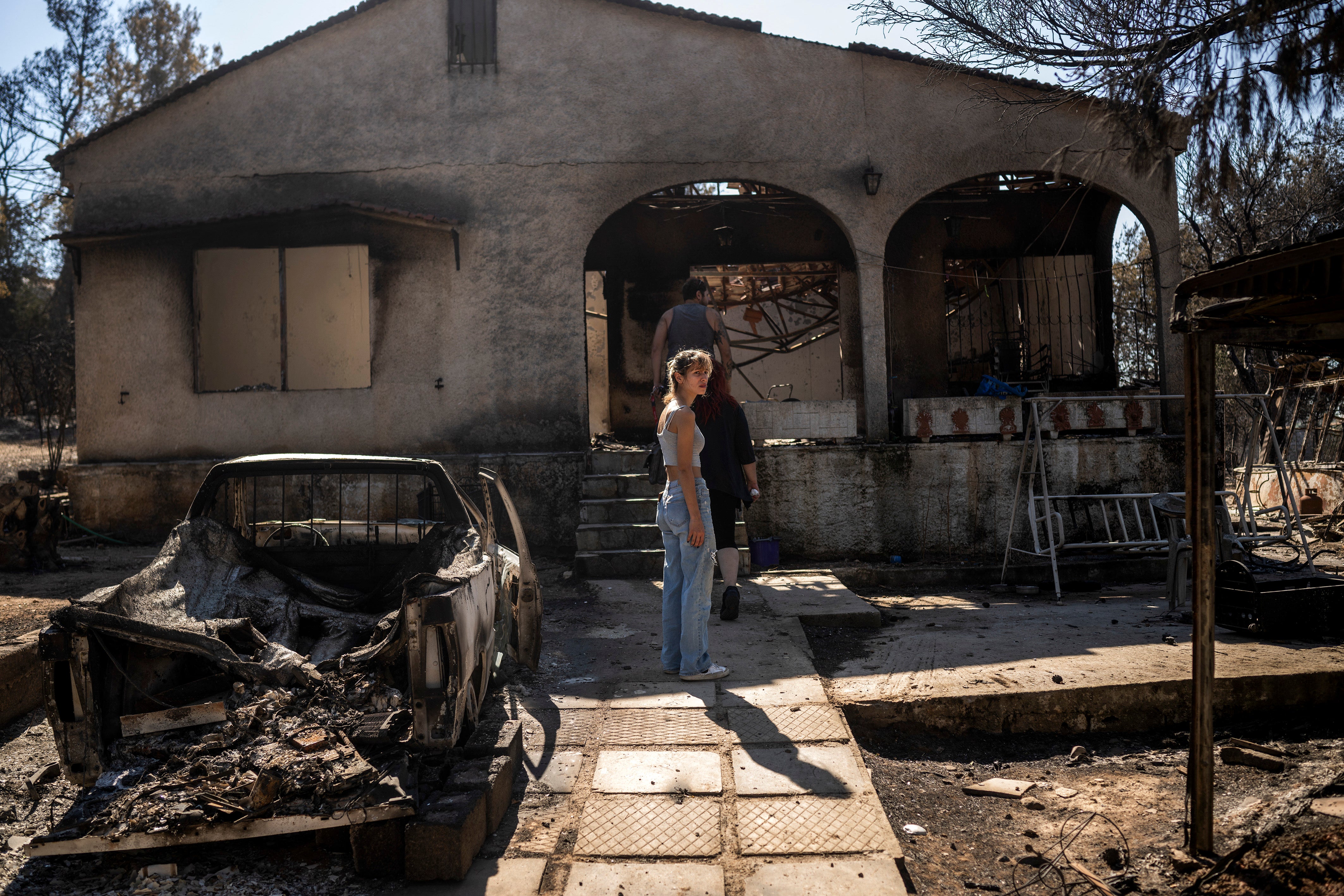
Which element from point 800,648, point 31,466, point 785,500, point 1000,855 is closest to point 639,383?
point 785,500

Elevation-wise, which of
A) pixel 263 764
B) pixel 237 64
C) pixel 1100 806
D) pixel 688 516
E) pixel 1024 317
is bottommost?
pixel 1100 806

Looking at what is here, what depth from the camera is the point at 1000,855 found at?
11.1 ft

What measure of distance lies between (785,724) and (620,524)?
4.47m

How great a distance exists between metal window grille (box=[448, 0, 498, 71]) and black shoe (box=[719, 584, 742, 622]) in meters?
6.95

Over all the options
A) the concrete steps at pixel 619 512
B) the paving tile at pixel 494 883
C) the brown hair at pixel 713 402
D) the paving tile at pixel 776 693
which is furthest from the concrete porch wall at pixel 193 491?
the paving tile at pixel 494 883

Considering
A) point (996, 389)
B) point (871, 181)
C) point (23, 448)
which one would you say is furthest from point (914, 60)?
point (23, 448)

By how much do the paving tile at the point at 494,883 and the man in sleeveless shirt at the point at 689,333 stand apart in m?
5.10

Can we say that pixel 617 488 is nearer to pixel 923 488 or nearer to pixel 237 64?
pixel 923 488

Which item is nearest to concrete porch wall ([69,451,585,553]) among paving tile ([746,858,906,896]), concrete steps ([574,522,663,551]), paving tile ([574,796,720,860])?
concrete steps ([574,522,663,551])

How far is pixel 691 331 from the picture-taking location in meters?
7.84

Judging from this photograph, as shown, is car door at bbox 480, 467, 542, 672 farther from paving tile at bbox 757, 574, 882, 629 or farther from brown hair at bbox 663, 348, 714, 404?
paving tile at bbox 757, 574, 882, 629

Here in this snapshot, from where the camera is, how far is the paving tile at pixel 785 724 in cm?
402

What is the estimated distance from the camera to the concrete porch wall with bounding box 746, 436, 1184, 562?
30.7ft

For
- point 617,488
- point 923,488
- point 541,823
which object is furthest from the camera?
point 923,488
